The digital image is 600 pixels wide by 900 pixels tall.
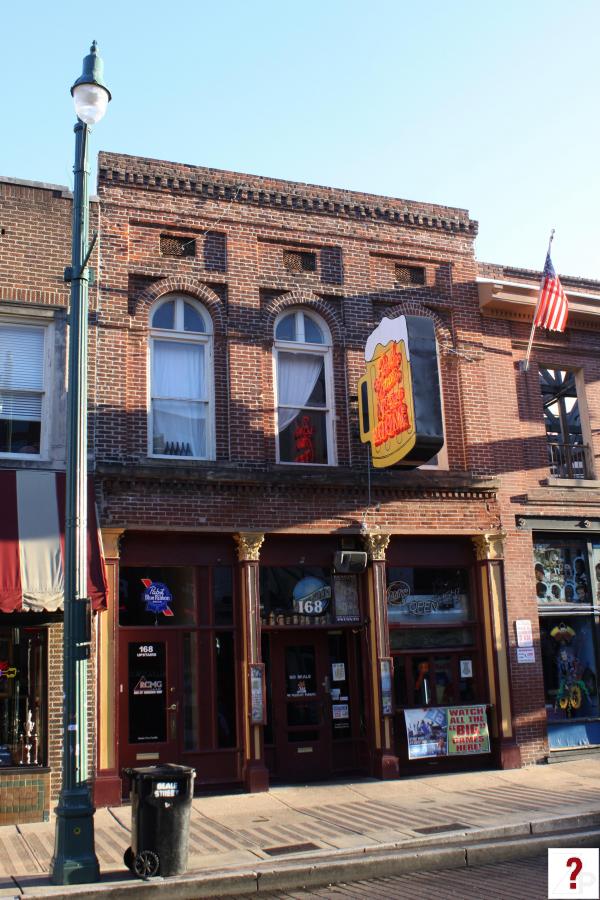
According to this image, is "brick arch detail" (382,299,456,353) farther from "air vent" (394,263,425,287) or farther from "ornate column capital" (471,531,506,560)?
"ornate column capital" (471,531,506,560)

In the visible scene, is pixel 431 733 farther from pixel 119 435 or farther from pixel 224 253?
pixel 224 253

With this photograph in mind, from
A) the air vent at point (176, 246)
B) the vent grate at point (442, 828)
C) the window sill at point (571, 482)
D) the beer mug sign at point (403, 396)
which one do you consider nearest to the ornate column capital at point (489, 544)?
the window sill at point (571, 482)

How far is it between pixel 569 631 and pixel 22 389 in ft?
33.9

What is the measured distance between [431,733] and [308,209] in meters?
9.24

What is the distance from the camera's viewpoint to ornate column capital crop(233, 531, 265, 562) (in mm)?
14047

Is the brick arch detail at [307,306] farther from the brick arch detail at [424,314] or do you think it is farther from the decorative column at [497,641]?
the decorative column at [497,641]

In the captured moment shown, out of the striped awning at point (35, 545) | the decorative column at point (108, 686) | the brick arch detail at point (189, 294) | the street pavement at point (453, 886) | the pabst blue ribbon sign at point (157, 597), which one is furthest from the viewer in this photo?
the brick arch detail at point (189, 294)

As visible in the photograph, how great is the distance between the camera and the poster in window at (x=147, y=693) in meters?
13.2

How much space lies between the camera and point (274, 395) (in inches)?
600

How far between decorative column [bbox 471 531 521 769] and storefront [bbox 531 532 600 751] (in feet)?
2.98

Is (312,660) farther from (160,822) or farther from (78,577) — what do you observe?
(78,577)

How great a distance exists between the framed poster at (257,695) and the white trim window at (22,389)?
14.9 feet

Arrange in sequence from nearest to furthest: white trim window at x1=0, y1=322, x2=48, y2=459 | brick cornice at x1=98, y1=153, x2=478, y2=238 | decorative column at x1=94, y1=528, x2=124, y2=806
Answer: decorative column at x1=94, y1=528, x2=124, y2=806 < white trim window at x1=0, y1=322, x2=48, y2=459 < brick cornice at x1=98, y1=153, x2=478, y2=238

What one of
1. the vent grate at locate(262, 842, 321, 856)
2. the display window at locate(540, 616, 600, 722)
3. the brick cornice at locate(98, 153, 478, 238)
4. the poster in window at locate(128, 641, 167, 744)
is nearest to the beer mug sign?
the brick cornice at locate(98, 153, 478, 238)
